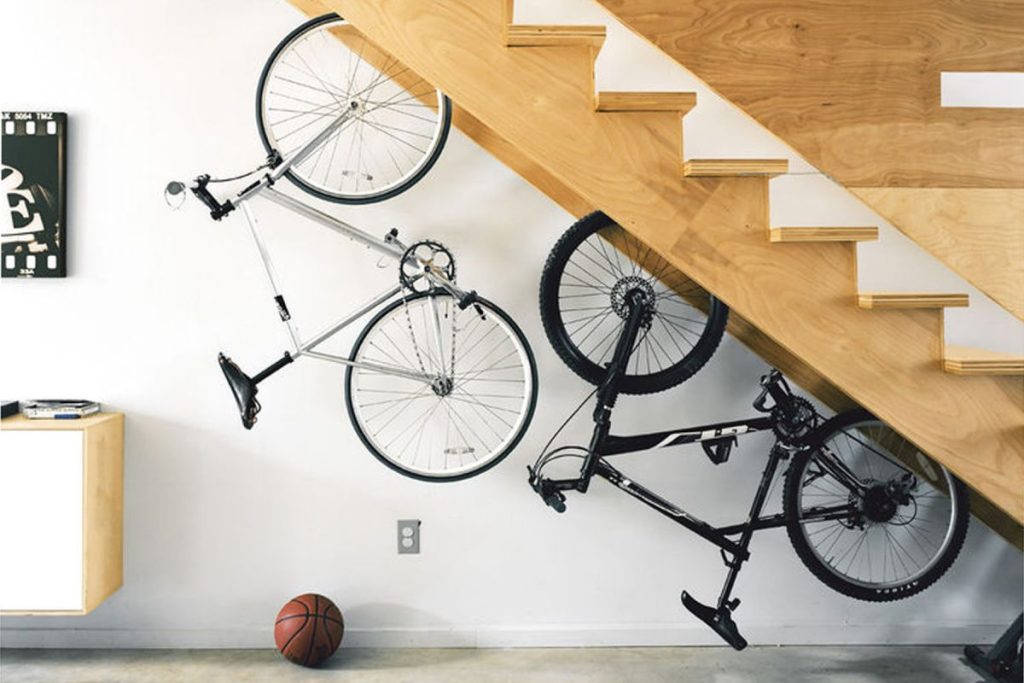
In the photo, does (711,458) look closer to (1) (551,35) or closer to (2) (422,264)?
(2) (422,264)

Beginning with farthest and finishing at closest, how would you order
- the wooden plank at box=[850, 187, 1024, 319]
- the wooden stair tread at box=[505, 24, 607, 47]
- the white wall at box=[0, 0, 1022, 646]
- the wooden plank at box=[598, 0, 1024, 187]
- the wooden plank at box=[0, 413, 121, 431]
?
the white wall at box=[0, 0, 1022, 646], the wooden plank at box=[0, 413, 121, 431], the wooden plank at box=[850, 187, 1024, 319], the wooden plank at box=[598, 0, 1024, 187], the wooden stair tread at box=[505, 24, 607, 47]

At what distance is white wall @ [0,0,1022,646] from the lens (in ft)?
10.9

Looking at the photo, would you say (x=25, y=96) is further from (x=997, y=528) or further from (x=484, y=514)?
(x=997, y=528)

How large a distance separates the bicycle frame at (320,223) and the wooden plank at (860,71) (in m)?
1.01

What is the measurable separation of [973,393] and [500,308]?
1547 millimetres

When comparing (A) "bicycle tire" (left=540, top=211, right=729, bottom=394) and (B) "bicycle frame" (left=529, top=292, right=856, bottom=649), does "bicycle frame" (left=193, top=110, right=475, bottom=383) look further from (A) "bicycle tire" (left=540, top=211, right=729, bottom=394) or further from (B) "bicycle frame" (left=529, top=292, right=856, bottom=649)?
(B) "bicycle frame" (left=529, top=292, right=856, bottom=649)

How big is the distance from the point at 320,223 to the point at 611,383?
44.8 inches

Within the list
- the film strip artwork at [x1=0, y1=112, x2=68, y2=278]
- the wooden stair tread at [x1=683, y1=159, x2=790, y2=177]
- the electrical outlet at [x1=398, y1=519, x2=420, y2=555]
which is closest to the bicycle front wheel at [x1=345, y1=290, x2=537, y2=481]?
the electrical outlet at [x1=398, y1=519, x2=420, y2=555]

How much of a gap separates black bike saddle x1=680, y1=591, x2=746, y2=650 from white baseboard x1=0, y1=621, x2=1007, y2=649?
0.96 ft

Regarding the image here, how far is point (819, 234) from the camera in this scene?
2477 mm

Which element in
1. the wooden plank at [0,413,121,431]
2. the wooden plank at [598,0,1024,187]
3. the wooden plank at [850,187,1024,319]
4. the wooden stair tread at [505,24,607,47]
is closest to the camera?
the wooden stair tread at [505,24,607,47]

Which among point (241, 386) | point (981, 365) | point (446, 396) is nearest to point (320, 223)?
point (241, 386)

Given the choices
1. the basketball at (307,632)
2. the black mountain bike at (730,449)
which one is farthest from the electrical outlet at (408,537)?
the black mountain bike at (730,449)

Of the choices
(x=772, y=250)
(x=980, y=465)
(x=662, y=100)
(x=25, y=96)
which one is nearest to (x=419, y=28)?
(x=662, y=100)
